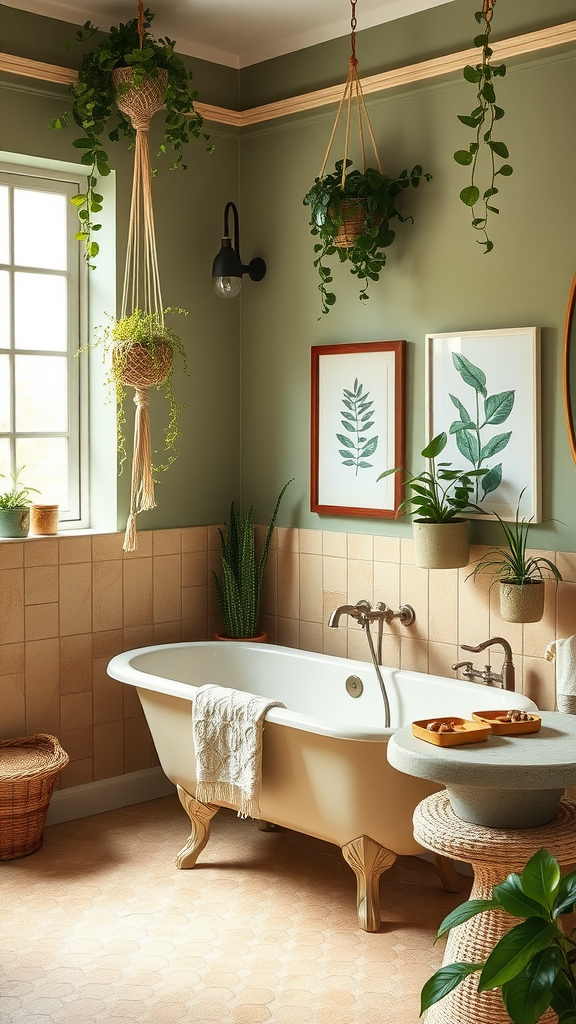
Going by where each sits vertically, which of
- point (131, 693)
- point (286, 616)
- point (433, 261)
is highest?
point (433, 261)

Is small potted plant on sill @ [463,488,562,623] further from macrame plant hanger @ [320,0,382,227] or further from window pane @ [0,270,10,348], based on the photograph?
window pane @ [0,270,10,348]

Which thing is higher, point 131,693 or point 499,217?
point 499,217

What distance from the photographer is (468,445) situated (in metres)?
3.69

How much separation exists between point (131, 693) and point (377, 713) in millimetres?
1105

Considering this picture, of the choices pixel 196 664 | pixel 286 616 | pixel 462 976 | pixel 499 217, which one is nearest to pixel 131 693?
pixel 196 664

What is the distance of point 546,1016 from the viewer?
2.33 metres

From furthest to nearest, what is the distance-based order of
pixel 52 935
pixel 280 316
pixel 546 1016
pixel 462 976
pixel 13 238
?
1. pixel 280 316
2. pixel 13 238
3. pixel 52 935
4. pixel 546 1016
5. pixel 462 976

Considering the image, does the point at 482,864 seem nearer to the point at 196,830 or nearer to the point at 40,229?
the point at 196,830

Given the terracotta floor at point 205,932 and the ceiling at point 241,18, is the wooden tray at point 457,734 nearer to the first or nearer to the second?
the terracotta floor at point 205,932

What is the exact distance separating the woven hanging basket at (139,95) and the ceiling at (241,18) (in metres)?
0.27

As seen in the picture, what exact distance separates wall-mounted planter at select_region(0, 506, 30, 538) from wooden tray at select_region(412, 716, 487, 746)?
1.93 metres

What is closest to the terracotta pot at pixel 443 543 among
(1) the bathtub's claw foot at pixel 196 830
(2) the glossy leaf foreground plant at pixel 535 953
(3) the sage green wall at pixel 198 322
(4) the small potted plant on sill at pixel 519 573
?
(4) the small potted plant on sill at pixel 519 573

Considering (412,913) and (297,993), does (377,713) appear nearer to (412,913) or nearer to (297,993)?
(412,913)

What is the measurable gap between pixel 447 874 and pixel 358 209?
2.28 meters
